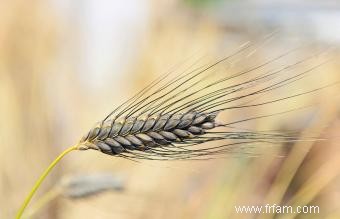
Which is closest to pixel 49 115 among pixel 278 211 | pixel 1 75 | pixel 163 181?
pixel 1 75

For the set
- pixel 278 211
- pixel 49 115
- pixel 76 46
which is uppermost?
pixel 76 46

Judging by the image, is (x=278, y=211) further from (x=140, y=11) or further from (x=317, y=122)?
(x=140, y=11)

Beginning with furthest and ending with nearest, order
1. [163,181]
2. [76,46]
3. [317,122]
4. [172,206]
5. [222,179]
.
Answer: [76,46], [163,181], [172,206], [222,179], [317,122]

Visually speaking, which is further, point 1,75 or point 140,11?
point 140,11

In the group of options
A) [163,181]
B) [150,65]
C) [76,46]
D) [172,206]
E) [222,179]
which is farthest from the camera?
[76,46]

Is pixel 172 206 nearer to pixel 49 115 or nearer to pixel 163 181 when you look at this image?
pixel 163 181

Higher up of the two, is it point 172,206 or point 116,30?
point 116,30

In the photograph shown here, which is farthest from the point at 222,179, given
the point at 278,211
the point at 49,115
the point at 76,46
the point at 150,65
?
the point at 76,46
